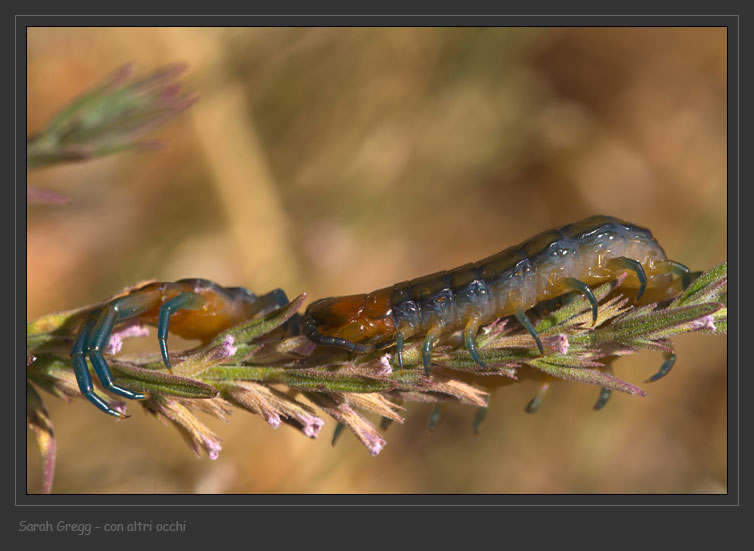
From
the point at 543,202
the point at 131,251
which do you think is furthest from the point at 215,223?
the point at 543,202

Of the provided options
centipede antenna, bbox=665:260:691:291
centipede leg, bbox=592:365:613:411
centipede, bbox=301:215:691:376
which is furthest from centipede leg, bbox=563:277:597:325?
centipede antenna, bbox=665:260:691:291

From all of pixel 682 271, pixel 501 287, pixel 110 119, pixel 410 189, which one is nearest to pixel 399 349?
pixel 501 287

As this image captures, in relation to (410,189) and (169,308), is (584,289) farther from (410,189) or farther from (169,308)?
(410,189)

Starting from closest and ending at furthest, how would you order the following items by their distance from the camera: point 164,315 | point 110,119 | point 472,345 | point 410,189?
1. point 472,345
2. point 164,315
3. point 110,119
4. point 410,189

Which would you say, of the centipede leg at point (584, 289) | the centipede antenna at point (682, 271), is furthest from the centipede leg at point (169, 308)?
the centipede antenna at point (682, 271)

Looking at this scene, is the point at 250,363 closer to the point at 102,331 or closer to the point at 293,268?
the point at 102,331
